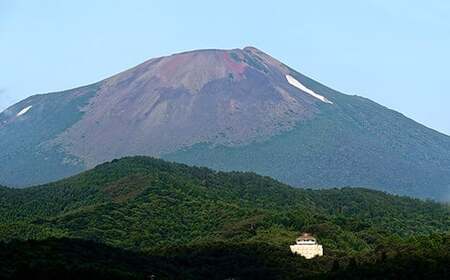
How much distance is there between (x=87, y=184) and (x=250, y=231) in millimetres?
33279

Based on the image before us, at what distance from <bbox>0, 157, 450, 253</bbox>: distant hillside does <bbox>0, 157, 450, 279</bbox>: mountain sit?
0.48 ft

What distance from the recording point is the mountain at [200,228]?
47644mm

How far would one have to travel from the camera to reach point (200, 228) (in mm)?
89375

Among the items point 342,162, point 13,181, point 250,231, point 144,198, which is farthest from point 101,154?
point 250,231

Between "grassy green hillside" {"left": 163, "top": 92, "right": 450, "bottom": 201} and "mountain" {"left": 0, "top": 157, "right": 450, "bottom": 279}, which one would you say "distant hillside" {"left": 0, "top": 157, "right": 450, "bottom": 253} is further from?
"grassy green hillside" {"left": 163, "top": 92, "right": 450, "bottom": 201}

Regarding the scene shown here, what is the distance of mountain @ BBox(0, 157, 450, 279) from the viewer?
47.6 metres

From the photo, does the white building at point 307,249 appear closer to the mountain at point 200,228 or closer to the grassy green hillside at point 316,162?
the mountain at point 200,228

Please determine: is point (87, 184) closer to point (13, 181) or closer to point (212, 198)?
point (212, 198)

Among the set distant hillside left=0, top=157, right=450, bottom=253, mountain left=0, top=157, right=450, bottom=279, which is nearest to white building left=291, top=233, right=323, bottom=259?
mountain left=0, top=157, right=450, bottom=279

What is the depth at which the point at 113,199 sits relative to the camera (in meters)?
99.7

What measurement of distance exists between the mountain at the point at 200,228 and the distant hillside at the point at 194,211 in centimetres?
15

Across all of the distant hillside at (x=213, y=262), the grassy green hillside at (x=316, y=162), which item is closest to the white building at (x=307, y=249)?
the distant hillside at (x=213, y=262)

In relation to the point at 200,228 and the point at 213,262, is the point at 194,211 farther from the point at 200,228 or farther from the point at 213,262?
the point at 213,262

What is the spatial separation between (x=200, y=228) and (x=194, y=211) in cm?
626
